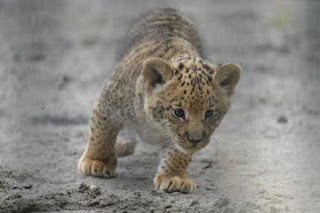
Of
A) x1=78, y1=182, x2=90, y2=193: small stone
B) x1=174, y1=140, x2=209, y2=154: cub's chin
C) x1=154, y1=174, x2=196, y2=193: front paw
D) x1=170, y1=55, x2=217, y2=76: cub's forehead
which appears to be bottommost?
x1=78, y1=182, x2=90, y2=193: small stone

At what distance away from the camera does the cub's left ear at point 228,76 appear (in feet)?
21.7

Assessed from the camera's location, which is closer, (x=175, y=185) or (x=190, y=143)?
(x=190, y=143)

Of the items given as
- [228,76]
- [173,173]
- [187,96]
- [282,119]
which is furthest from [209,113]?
[282,119]

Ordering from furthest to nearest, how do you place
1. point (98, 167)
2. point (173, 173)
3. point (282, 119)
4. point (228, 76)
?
point (282, 119)
point (98, 167)
point (173, 173)
point (228, 76)

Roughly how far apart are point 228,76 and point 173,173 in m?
0.85

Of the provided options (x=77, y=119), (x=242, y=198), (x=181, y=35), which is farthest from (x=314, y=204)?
(x=77, y=119)

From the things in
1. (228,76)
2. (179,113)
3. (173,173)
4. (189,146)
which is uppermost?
(228,76)

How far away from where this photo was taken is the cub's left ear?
260 inches

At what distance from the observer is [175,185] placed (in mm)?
6852

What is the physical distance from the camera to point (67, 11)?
14898 mm

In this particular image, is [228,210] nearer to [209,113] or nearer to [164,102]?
[209,113]

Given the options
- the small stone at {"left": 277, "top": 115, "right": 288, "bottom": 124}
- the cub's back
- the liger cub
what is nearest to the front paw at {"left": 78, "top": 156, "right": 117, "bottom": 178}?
the liger cub

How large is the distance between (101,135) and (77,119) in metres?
1.93

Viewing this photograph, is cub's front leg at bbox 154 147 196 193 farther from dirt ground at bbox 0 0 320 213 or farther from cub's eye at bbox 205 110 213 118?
cub's eye at bbox 205 110 213 118
